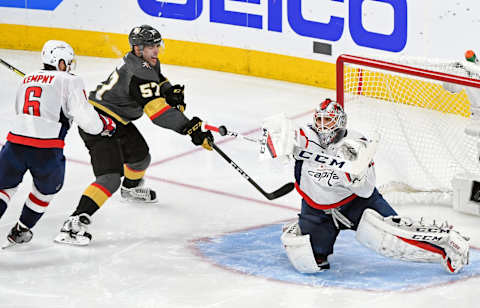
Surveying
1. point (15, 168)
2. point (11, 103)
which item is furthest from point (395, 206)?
point (11, 103)

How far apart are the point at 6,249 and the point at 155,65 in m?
1.15

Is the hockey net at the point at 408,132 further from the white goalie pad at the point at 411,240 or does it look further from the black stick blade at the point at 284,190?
the white goalie pad at the point at 411,240

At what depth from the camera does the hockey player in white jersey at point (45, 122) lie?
432 cm

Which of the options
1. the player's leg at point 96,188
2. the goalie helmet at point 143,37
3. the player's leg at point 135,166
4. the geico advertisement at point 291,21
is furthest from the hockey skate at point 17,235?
the geico advertisement at point 291,21

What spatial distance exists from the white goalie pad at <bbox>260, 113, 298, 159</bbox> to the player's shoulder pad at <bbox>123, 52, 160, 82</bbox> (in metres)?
0.94

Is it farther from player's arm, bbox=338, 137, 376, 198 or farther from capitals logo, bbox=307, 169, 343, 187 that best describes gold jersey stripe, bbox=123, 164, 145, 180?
player's arm, bbox=338, 137, 376, 198

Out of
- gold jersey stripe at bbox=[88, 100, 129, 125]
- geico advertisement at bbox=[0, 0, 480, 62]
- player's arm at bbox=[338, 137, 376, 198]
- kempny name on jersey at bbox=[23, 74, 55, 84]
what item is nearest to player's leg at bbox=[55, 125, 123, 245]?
gold jersey stripe at bbox=[88, 100, 129, 125]

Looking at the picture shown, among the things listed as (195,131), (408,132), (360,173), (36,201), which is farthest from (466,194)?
(36,201)

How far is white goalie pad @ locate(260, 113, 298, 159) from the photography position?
3900mm

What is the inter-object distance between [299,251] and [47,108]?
1.27 meters

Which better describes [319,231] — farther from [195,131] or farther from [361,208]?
[195,131]

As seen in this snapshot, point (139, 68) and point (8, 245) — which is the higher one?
point (139, 68)

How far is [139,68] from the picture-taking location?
15.5 feet

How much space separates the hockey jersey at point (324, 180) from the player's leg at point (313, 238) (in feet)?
0.20
